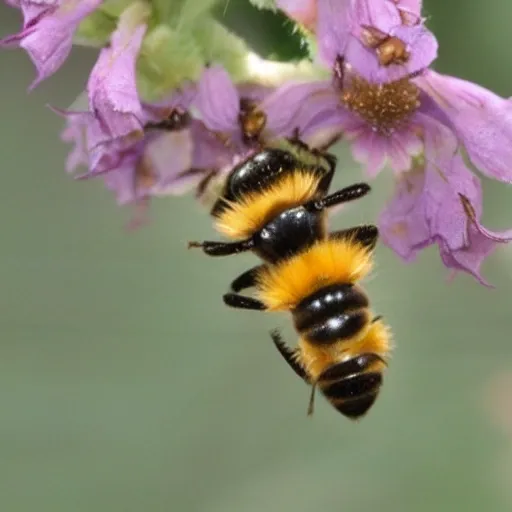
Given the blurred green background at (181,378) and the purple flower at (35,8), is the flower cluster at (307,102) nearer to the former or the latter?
the purple flower at (35,8)

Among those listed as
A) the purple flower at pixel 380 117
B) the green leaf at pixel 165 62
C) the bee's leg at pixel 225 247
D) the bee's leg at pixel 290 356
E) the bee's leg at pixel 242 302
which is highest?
the green leaf at pixel 165 62

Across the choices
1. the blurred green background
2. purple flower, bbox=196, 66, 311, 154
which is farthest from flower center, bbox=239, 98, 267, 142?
the blurred green background

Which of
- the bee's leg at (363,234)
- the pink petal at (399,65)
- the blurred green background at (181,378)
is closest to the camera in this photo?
the pink petal at (399,65)

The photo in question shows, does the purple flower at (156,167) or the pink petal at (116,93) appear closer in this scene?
the pink petal at (116,93)

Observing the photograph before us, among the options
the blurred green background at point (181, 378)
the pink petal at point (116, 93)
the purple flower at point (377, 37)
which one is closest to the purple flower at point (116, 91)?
the pink petal at point (116, 93)

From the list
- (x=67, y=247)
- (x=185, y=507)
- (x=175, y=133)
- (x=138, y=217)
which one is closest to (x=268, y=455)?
(x=185, y=507)

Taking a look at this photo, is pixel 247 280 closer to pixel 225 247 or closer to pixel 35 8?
pixel 225 247
